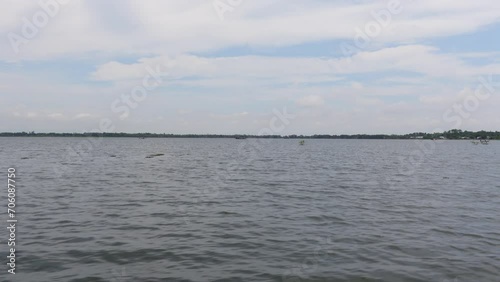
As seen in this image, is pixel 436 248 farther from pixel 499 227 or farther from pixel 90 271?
pixel 90 271

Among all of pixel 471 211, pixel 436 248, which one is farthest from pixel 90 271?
pixel 471 211

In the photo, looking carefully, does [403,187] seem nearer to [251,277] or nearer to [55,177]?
[251,277]

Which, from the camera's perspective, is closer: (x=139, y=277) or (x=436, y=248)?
(x=139, y=277)

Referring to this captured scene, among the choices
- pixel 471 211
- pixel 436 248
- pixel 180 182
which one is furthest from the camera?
pixel 180 182

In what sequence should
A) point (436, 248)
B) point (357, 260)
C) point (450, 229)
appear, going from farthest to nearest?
point (450, 229), point (436, 248), point (357, 260)

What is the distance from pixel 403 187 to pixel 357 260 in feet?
76.8

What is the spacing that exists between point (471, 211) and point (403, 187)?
11.4m

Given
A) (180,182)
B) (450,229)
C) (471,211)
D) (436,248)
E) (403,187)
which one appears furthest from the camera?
(180,182)

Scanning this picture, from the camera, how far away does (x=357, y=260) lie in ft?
46.8

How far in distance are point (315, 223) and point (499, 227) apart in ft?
31.7

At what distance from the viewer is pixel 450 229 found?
19.1 m

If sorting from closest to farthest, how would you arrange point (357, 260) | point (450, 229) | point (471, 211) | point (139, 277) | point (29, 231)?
point (139, 277)
point (357, 260)
point (29, 231)
point (450, 229)
point (471, 211)

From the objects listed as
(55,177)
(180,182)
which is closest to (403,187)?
(180,182)

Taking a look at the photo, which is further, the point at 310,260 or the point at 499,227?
the point at 499,227
